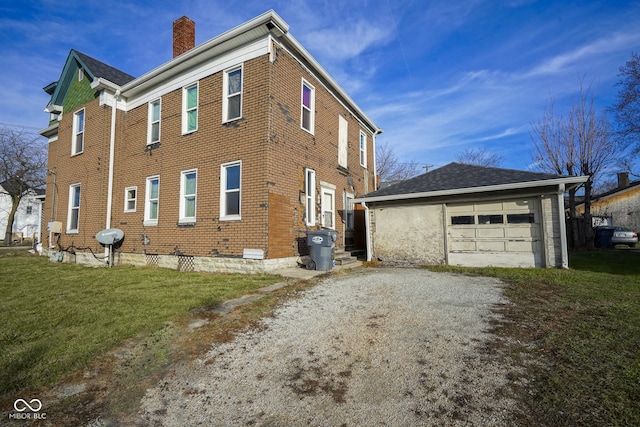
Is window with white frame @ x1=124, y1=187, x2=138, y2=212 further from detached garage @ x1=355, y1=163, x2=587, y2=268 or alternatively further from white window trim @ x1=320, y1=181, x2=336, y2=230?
detached garage @ x1=355, y1=163, x2=587, y2=268

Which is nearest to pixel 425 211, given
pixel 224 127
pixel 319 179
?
pixel 319 179

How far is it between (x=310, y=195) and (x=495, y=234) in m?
5.94

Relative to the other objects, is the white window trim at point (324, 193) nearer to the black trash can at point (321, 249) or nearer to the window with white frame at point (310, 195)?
the window with white frame at point (310, 195)

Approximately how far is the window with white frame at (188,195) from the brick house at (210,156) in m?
0.04

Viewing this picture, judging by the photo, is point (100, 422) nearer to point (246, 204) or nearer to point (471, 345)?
point (471, 345)

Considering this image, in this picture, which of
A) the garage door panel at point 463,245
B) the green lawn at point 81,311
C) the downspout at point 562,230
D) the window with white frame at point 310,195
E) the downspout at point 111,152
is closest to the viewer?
the green lawn at point 81,311

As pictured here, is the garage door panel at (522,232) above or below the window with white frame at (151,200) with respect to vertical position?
below

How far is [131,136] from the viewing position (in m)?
12.2

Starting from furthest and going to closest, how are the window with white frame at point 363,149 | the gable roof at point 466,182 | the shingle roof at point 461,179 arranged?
the window with white frame at point 363,149 < the shingle roof at point 461,179 < the gable roof at point 466,182

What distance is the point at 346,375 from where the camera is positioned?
9.43ft

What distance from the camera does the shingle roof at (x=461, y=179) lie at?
897 centimetres

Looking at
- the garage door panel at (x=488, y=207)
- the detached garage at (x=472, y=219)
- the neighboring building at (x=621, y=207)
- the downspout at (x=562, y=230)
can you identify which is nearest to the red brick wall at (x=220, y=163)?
the detached garage at (x=472, y=219)

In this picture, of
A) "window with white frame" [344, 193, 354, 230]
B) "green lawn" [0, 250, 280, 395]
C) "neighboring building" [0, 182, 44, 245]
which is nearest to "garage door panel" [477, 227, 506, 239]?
"window with white frame" [344, 193, 354, 230]

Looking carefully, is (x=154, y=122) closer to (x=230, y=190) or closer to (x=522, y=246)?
(x=230, y=190)
